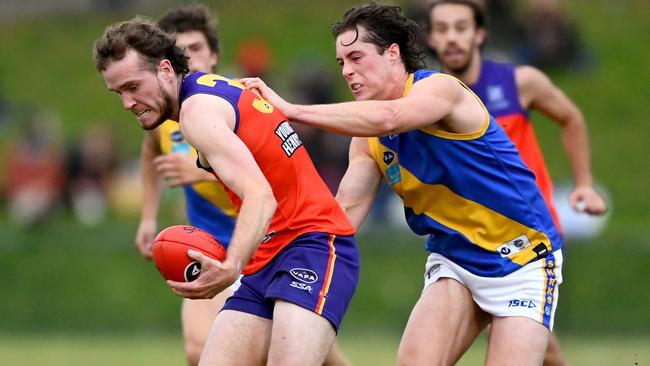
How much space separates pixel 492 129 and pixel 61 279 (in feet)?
27.7

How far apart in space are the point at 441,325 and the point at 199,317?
6.08 feet

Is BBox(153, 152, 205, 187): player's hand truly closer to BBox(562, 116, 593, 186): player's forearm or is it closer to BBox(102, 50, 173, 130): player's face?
BBox(102, 50, 173, 130): player's face

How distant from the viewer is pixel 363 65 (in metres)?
5.77

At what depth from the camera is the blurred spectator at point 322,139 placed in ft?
45.4

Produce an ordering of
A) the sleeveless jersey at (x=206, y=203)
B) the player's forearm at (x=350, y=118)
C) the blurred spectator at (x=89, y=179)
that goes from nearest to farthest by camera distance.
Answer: the player's forearm at (x=350, y=118) < the sleeveless jersey at (x=206, y=203) < the blurred spectator at (x=89, y=179)

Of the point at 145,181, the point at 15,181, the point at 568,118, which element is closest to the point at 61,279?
the point at 15,181

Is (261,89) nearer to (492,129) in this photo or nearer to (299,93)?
(492,129)

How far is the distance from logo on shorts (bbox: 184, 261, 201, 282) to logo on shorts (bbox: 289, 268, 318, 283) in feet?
1.56

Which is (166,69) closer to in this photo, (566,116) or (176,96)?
(176,96)

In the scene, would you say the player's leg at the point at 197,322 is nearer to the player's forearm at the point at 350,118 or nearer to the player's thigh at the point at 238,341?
the player's thigh at the point at 238,341

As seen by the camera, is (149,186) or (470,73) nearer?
(470,73)

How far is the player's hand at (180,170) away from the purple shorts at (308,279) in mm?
1575

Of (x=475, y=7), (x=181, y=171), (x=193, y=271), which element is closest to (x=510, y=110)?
(x=475, y=7)

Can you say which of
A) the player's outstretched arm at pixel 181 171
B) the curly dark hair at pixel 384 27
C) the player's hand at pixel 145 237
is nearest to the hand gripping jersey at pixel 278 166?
the curly dark hair at pixel 384 27
